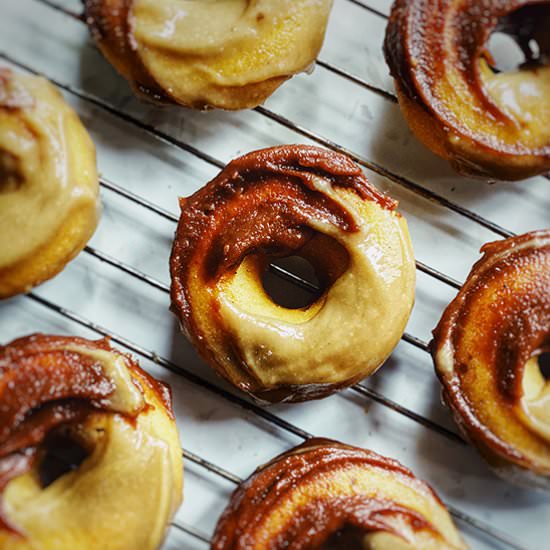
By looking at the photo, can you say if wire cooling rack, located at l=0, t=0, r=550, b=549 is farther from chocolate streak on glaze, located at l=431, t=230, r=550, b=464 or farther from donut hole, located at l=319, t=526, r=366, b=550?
donut hole, located at l=319, t=526, r=366, b=550

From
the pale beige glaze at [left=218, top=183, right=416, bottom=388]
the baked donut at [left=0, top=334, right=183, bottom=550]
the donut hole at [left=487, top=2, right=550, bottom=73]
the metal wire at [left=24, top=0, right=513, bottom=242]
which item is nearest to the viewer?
the baked donut at [left=0, top=334, right=183, bottom=550]

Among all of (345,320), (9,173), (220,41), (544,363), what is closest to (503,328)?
(544,363)

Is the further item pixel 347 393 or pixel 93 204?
pixel 347 393

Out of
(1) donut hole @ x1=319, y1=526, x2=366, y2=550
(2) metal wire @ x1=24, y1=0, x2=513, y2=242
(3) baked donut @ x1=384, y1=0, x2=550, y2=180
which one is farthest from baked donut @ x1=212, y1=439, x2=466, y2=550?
(3) baked donut @ x1=384, y1=0, x2=550, y2=180

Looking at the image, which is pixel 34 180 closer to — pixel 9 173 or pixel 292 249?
pixel 9 173

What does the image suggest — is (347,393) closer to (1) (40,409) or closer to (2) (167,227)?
(2) (167,227)

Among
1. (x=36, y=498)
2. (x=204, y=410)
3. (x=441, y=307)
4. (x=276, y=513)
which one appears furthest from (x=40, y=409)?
(x=441, y=307)
